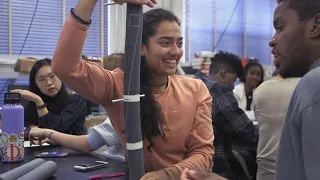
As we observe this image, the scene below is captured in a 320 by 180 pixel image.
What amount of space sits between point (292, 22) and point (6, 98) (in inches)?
35.5

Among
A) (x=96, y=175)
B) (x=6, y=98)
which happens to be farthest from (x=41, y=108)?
(x=96, y=175)

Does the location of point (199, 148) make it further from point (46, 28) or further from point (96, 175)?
point (46, 28)

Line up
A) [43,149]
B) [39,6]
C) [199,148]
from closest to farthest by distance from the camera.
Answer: [199,148] → [43,149] → [39,6]

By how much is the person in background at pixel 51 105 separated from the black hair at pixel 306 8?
65.4 inches

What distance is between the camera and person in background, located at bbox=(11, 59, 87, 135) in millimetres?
2117

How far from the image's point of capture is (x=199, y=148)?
1.10 m

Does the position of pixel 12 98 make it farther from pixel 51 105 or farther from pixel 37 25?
pixel 37 25

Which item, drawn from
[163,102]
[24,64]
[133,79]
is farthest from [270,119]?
[24,64]

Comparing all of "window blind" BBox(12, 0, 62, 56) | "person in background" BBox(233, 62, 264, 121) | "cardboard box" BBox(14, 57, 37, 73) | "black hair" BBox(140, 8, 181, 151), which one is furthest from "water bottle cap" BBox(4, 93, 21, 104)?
"person in background" BBox(233, 62, 264, 121)

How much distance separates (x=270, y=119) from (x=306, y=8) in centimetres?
120

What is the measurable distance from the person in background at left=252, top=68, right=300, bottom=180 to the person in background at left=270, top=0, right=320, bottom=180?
1.06 meters

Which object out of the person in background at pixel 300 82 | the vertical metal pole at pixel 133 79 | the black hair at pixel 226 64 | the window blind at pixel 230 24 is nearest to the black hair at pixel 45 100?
the black hair at pixel 226 64

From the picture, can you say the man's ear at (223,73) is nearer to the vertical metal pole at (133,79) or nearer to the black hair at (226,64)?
the black hair at (226,64)

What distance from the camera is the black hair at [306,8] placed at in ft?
2.26
